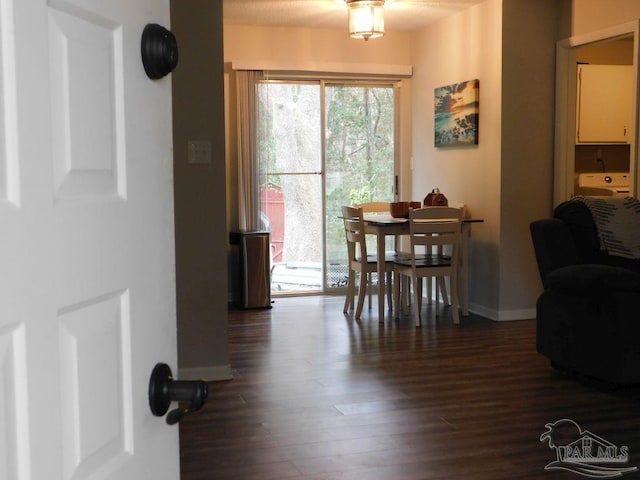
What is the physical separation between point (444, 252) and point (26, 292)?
6.16 meters

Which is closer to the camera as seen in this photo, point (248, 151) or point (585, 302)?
point (585, 302)

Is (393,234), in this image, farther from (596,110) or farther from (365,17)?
(596,110)

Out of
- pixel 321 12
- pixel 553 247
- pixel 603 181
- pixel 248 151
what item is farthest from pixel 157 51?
pixel 603 181

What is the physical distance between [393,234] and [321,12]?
81.2 inches

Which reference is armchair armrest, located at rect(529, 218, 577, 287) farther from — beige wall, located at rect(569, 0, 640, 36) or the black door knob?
the black door knob

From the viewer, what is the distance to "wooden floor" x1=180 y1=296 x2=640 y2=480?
288 centimetres

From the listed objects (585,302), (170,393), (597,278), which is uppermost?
(170,393)

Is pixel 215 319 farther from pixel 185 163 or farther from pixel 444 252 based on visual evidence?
pixel 444 252

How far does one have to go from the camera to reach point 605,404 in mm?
3637

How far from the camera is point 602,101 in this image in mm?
6617

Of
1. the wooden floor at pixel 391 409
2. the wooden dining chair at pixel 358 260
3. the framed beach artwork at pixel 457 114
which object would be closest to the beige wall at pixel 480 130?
the framed beach artwork at pixel 457 114

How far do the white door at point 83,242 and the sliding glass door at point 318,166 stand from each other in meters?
6.06

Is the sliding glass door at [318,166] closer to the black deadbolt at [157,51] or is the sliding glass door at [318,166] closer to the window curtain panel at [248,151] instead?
the window curtain panel at [248,151]

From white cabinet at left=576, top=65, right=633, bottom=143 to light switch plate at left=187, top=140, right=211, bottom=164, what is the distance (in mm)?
3936
